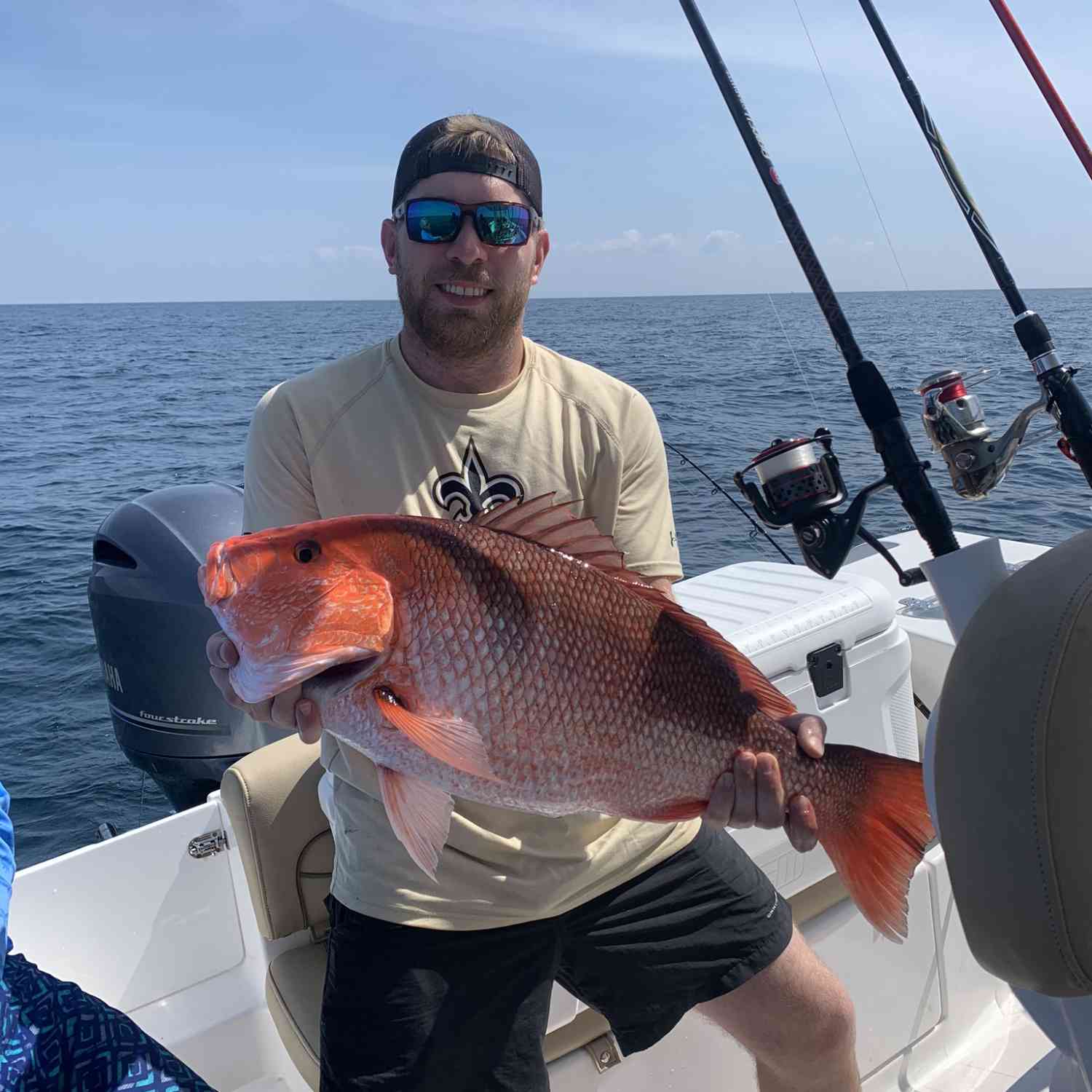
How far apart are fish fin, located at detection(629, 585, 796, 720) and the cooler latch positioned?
1.20 meters

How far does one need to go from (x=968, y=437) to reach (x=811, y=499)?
61 cm

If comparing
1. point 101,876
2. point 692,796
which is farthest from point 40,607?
point 692,796

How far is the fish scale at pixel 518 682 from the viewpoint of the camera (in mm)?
1610

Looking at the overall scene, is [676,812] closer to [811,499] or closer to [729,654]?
[729,654]

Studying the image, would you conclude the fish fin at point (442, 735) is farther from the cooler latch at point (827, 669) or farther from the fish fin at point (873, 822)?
the cooler latch at point (827, 669)

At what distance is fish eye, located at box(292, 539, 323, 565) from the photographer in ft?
5.41

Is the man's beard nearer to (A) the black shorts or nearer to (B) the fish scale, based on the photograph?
(B) the fish scale

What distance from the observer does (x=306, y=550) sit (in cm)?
165

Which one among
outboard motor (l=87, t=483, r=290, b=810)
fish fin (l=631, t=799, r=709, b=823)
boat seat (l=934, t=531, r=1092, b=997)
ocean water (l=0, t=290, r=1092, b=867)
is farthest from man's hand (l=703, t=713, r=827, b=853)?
ocean water (l=0, t=290, r=1092, b=867)

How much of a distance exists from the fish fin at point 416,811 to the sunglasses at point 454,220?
1.22 metres

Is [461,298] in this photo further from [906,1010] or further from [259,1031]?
[906,1010]

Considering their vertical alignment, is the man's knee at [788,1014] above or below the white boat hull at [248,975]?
above

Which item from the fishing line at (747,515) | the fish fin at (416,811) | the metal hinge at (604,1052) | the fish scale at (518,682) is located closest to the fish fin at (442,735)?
the fish scale at (518,682)

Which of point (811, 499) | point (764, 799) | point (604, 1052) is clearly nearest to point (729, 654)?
point (764, 799)
